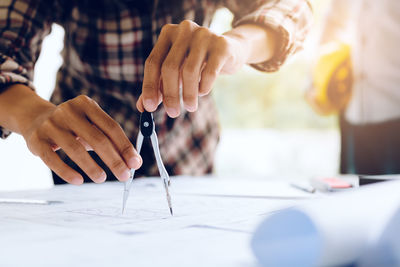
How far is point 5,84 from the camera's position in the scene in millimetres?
957

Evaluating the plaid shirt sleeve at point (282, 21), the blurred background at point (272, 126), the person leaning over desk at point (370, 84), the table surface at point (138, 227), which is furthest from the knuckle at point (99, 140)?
the blurred background at point (272, 126)

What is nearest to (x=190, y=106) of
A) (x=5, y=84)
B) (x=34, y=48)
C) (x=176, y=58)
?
(x=176, y=58)

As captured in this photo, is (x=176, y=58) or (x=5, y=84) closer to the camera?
(x=176, y=58)

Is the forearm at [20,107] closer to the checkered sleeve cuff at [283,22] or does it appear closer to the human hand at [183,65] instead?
the human hand at [183,65]

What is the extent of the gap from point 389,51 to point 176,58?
9.13 ft

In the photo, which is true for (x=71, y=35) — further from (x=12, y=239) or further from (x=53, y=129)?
(x=12, y=239)

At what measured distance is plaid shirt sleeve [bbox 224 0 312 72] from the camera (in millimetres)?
968

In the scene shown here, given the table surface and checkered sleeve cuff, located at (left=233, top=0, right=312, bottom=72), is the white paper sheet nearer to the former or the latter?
the table surface

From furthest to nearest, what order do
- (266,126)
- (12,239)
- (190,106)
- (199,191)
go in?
(266,126)
(199,191)
(190,106)
(12,239)

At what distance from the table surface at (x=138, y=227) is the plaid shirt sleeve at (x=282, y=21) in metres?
0.32

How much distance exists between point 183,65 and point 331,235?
0.44 meters

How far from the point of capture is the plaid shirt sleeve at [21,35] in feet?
3.22

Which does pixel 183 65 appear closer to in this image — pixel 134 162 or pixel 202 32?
pixel 202 32

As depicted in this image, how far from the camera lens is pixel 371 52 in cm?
315
